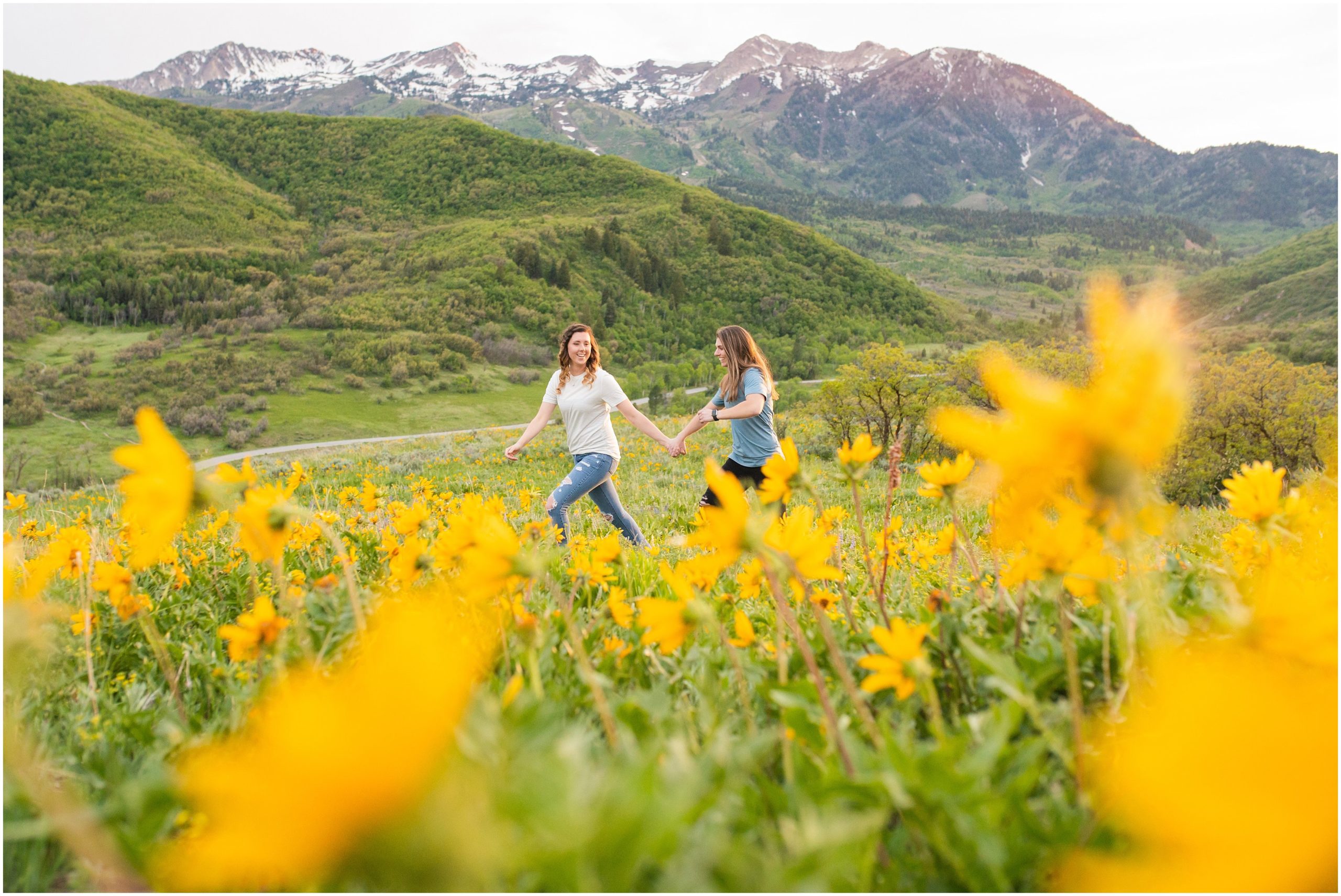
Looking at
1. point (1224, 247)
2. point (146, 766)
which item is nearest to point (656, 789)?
point (146, 766)

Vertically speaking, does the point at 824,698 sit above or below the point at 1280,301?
below

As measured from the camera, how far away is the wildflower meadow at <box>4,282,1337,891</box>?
41cm

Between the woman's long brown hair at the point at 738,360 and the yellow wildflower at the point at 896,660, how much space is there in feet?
11.6

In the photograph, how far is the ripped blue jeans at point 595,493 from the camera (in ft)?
13.8

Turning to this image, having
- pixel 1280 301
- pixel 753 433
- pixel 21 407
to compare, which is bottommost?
pixel 21 407

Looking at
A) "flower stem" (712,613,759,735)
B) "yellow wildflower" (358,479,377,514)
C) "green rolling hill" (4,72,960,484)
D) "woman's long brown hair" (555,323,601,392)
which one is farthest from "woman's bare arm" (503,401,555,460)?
"green rolling hill" (4,72,960,484)

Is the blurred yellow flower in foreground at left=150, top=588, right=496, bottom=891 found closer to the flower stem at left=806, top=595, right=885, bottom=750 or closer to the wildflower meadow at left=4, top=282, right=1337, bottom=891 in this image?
the wildflower meadow at left=4, top=282, right=1337, bottom=891

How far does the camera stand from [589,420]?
15.3ft

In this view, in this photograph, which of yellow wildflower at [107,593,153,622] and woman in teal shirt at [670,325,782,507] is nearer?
yellow wildflower at [107,593,153,622]

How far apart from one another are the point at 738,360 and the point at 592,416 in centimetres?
116

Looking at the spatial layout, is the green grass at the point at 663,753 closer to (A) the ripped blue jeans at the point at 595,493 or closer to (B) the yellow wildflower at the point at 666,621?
(B) the yellow wildflower at the point at 666,621

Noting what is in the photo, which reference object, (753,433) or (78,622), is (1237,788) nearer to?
(78,622)

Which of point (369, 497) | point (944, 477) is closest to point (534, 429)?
point (369, 497)

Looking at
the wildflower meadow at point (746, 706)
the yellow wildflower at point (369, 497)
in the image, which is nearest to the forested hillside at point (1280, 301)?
the wildflower meadow at point (746, 706)
